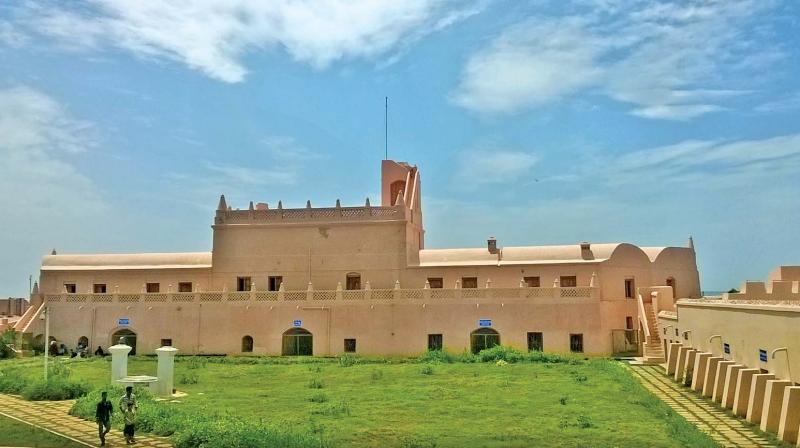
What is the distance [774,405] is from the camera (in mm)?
14242

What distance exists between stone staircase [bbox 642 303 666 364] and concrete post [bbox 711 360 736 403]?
10071mm

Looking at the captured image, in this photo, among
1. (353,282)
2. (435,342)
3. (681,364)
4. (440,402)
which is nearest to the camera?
(440,402)

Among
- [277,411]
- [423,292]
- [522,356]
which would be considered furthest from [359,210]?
[277,411]

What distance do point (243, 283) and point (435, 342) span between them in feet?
36.0

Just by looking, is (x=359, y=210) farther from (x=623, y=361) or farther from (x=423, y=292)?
(x=623, y=361)

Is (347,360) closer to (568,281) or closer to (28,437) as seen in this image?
(568,281)

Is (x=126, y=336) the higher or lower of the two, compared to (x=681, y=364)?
higher

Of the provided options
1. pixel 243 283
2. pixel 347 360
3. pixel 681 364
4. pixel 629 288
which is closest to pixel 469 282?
pixel 629 288

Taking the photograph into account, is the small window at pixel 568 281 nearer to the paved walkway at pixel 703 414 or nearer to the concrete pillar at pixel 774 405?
the paved walkway at pixel 703 414

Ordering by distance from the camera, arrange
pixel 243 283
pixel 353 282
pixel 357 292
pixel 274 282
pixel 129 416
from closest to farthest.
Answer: pixel 129 416, pixel 357 292, pixel 353 282, pixel 274 282, pixel 243 283

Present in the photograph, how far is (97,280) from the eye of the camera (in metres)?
37.8

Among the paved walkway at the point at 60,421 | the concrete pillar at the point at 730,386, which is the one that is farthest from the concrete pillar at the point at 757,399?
the paved walkway at the point at 60,421

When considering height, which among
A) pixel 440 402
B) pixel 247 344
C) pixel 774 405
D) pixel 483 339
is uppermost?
pixel 483 339

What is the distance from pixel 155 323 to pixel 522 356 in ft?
60.5
